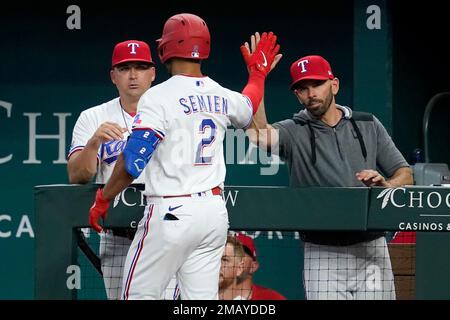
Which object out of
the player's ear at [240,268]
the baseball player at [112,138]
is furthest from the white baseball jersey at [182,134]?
the player's ear at [240,268]

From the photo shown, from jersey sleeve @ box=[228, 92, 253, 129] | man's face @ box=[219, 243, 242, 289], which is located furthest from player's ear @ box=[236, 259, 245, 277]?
jersey sleeve @ box=[228, 92, 253, 129]

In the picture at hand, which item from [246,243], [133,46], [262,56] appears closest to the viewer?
[262,56]

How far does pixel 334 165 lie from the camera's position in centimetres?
476

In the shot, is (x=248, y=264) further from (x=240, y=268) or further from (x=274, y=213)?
(x=274, y=213)

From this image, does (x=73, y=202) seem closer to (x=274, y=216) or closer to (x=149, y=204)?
(x=149, y=204)

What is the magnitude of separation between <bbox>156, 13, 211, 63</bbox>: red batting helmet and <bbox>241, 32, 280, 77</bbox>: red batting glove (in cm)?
41

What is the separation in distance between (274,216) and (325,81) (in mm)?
792

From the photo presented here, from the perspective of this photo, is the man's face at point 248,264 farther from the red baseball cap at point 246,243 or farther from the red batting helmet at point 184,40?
the red batting helmet at point 184,40

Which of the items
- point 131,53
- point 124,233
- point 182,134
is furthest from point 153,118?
point 131,53

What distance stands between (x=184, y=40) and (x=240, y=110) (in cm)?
37

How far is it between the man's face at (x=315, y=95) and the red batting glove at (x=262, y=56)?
281 mm

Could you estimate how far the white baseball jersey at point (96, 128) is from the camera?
187 inches

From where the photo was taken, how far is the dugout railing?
4.46 meters

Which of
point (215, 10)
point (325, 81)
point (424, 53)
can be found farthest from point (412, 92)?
point (325, 81)
